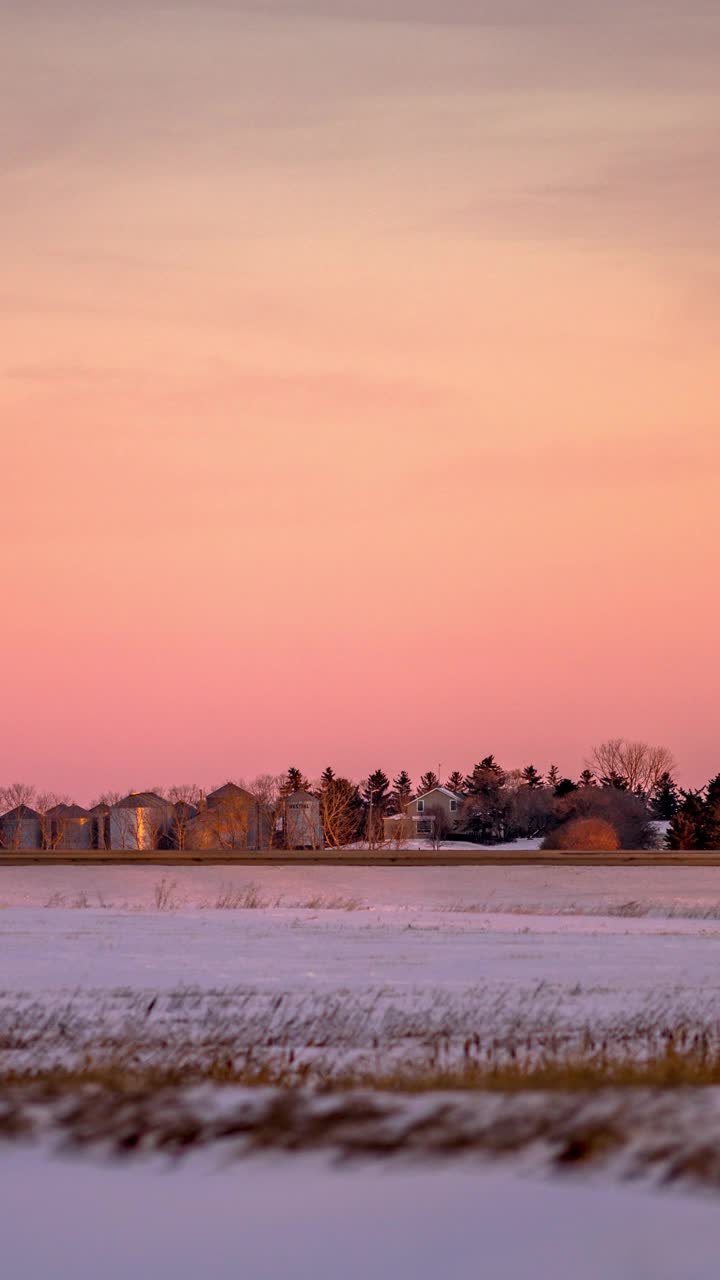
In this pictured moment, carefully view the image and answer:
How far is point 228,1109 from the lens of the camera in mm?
10711

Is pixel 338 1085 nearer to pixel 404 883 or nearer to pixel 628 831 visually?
pixel 404 883

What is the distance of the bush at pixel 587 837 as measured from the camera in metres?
160

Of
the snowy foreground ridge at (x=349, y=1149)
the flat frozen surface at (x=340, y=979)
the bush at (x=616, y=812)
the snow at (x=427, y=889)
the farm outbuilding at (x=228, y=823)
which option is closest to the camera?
the snowy foreground ridge at (x=349, y=1149)

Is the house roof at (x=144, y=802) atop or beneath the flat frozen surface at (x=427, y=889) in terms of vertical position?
atop

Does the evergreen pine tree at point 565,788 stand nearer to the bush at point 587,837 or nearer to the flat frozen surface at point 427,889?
the bush at point 587,837

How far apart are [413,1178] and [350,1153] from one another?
0.58 meters

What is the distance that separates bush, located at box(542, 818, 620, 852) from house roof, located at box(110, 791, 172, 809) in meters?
54.5

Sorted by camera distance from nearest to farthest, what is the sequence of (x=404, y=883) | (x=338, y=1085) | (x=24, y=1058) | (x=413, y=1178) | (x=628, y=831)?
(x=413, y=1178)
(x=338, y=1085)
(x=24, y=1058)
(x=404, y=883)
(x=628, y=831)

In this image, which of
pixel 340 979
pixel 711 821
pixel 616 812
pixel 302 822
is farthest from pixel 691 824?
pixel 340 979

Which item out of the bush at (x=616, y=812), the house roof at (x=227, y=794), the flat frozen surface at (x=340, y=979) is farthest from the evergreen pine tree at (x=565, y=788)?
the flat frozen surface at (x=340, y=979)

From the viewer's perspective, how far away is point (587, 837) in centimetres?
16150

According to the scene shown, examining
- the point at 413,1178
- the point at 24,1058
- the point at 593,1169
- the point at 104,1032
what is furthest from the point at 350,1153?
the point at 104,1032

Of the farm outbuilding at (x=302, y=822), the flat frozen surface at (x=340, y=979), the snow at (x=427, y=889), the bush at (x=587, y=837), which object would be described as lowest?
the flat frozen surface at (x=340, y=979)

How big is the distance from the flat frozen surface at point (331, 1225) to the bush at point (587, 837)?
15166 centimetres
